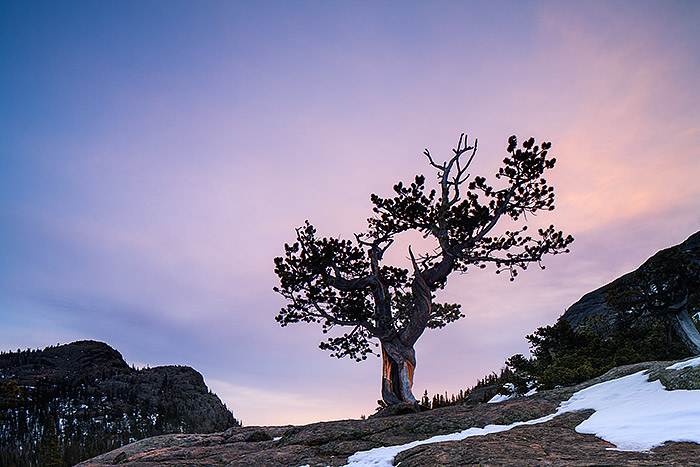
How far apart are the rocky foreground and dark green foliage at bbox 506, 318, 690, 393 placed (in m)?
3.29

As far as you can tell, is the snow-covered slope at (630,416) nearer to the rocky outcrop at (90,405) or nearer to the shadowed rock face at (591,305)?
the shadowed rock face at (591,305)

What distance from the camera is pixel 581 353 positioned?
19.8 m

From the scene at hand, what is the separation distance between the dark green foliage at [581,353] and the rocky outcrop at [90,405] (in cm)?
3857

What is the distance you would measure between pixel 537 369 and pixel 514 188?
9.29 m

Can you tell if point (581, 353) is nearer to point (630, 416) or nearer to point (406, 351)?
point (406, 351)

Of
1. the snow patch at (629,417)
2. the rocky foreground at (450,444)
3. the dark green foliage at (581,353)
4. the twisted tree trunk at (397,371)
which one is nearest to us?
the rocky foreground at (450,444)

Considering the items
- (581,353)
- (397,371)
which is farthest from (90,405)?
(581,353)

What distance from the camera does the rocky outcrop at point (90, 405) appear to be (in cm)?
4516

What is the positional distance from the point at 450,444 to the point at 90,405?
2557 inches

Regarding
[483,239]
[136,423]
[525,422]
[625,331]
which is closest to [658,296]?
[625,331]

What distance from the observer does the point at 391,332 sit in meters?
19.4

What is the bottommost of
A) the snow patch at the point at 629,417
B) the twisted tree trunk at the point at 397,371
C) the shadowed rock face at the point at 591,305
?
the snow patch at the point at 629,417

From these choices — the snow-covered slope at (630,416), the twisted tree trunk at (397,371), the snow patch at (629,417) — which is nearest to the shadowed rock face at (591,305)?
the twisted tree trunk at (397,371)

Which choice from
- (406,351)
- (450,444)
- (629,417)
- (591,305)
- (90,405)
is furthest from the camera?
(90,405)
